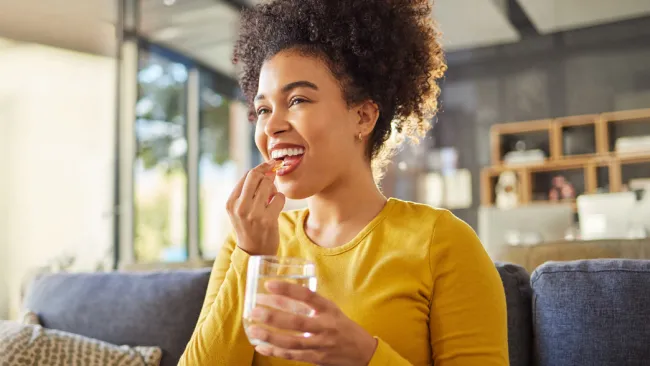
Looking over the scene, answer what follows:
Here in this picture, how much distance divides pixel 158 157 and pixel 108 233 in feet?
2.81

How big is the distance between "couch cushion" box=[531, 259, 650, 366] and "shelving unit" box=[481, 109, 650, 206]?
546 centimetres

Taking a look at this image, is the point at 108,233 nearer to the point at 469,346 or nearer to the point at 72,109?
the point at 72,109

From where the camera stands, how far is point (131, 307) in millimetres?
1705

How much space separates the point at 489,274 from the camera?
3.66 ft

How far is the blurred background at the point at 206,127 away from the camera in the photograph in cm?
492

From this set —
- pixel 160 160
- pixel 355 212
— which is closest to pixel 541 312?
pixel 355 212

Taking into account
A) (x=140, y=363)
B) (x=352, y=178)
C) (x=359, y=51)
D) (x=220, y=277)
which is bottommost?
(x=140, y=363)

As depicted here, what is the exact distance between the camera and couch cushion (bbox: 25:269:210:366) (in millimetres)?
1641

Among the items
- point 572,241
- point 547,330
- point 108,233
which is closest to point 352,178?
point 547,330

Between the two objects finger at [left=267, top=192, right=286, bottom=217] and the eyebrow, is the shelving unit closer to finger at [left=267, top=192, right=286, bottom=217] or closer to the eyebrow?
the eyebrow

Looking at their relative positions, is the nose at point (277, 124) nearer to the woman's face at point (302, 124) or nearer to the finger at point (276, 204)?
the woman's face at point (302, 124)

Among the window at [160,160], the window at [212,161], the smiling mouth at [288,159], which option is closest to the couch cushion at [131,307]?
the smiling mouth at [288,159]

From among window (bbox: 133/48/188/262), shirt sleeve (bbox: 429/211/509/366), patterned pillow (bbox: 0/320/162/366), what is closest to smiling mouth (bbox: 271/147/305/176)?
shirt sleeve (bbox: 429/211/509/366)

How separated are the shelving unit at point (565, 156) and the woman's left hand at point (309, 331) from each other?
6.10 metres
